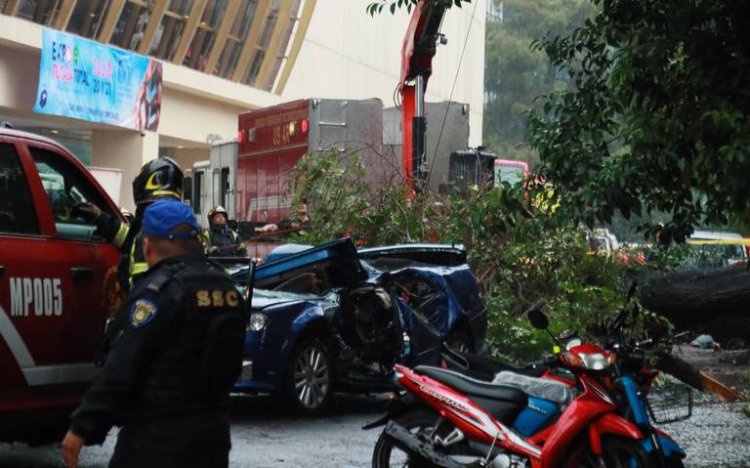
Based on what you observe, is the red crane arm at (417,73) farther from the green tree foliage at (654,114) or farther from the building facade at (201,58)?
the green tree foliage at (654,114)

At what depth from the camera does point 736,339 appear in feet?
59.1

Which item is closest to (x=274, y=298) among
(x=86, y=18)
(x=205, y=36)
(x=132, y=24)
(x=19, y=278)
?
(x=19, y=278)

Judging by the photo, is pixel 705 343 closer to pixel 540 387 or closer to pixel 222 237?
pixel 222 237

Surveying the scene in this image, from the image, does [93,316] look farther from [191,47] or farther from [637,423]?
[191,47]

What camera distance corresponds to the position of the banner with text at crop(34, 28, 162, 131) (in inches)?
1110

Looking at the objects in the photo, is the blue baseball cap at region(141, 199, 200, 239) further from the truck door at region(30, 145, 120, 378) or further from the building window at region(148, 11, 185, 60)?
the building window at region(148, 11, 185, 60)

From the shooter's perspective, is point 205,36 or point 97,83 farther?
point 205,36

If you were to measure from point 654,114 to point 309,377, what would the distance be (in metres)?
3.81

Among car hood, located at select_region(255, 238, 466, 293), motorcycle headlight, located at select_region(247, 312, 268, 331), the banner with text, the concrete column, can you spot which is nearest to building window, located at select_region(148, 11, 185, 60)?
the banner with text

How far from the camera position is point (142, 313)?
4512 mm

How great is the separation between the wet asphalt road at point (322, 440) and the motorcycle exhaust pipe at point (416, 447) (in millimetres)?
1783

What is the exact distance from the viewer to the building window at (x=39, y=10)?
28.4 meters

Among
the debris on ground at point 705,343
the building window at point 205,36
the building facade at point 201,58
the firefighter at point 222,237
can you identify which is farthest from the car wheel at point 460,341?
the building window at point 205,36

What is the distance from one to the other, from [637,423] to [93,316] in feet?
9.77
